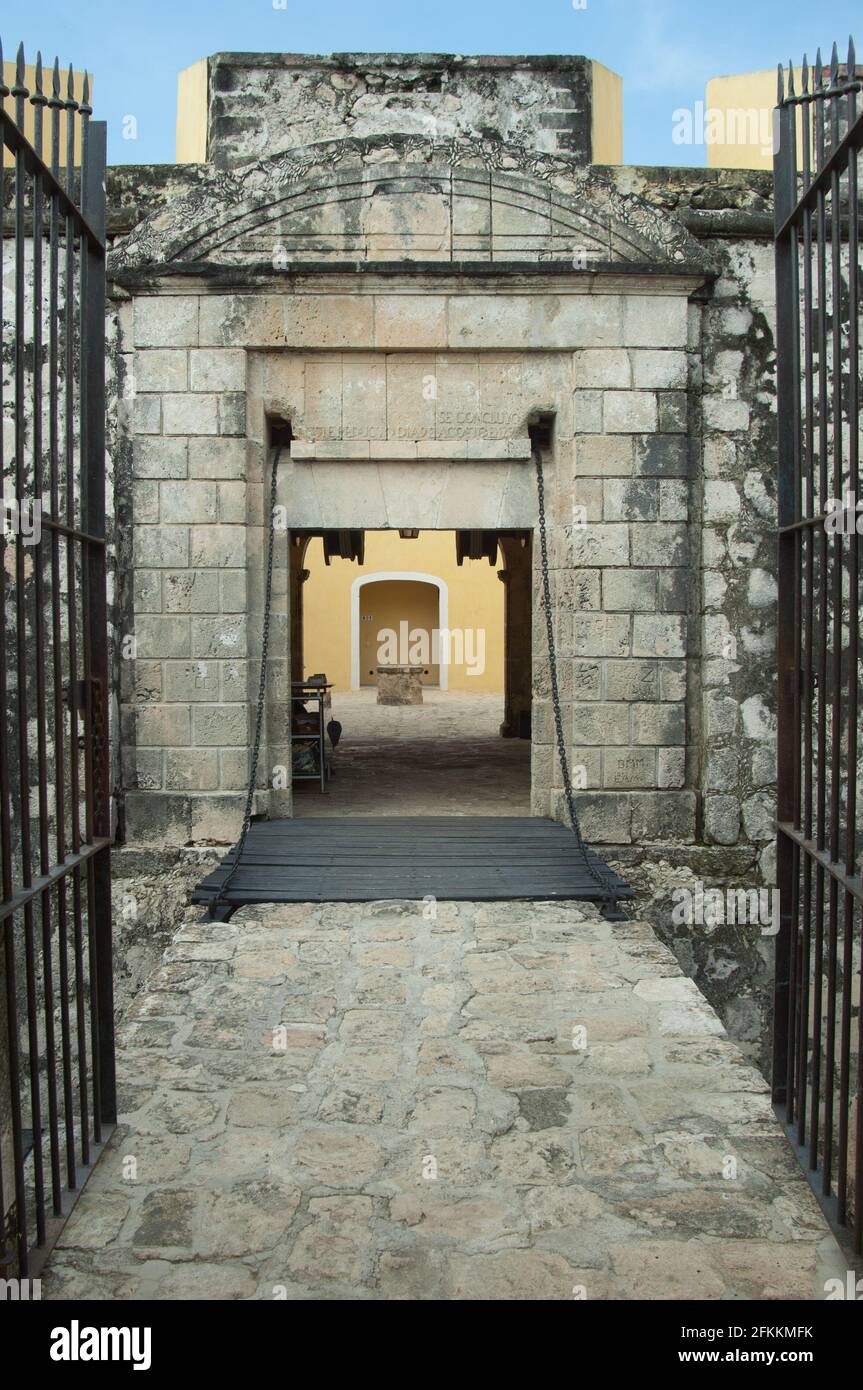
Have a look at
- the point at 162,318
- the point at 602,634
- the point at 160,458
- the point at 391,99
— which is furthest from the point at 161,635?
the point at 391,99

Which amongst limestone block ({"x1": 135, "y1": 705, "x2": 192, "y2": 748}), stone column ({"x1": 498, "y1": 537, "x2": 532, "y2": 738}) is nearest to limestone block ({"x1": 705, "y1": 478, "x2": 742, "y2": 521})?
limestone block ({"x1": 135, "y1": 705, "x2": 192, "y2": 748})

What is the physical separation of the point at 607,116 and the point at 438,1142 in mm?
7196

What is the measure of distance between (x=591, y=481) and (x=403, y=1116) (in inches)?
152

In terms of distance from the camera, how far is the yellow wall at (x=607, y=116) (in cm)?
745

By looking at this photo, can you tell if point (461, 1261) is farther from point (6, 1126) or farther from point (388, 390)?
point (388, 390)

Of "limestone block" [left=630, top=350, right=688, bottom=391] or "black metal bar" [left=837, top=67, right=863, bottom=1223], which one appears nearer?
"black metal bar" [left=837, top=67, right=863, bottom=1223]

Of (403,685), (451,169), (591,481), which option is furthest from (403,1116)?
(403,685)

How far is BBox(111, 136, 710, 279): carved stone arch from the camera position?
5875 mm

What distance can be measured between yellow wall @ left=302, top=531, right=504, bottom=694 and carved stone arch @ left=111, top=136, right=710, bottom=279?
1372cm

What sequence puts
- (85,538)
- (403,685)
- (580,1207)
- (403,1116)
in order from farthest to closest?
(403,685), (403,1116), (85,538), (580,1207)

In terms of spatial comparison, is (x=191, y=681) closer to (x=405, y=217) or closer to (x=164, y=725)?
(x=164, y=725)

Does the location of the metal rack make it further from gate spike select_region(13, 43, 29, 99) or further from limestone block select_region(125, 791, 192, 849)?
gate spike select_region(13, 43, 29, 99)

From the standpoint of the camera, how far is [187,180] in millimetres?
6109

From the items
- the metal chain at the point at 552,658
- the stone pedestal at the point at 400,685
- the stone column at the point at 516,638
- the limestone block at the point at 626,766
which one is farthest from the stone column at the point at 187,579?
the stone pedestal at the point at 400,685
